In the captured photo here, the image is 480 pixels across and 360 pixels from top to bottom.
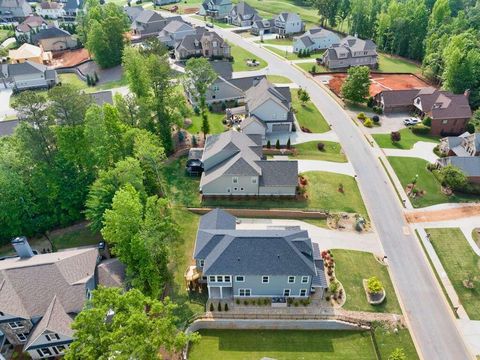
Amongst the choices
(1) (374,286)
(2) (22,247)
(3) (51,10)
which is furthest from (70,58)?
(1) (374,286)

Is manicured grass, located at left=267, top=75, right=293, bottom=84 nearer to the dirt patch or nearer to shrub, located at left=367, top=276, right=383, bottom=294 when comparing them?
the dirt patch

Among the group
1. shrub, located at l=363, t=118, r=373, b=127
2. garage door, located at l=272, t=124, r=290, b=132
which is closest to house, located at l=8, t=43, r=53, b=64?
garage door, located at l=272, t=124, r=290, b=132

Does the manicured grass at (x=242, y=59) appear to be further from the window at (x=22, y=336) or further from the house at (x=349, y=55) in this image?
the window at (x=22, y=336)

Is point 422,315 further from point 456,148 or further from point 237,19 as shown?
point 237,19

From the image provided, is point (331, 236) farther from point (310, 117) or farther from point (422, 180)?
point (310, 117)

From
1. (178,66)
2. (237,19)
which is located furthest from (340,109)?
(237,19)
